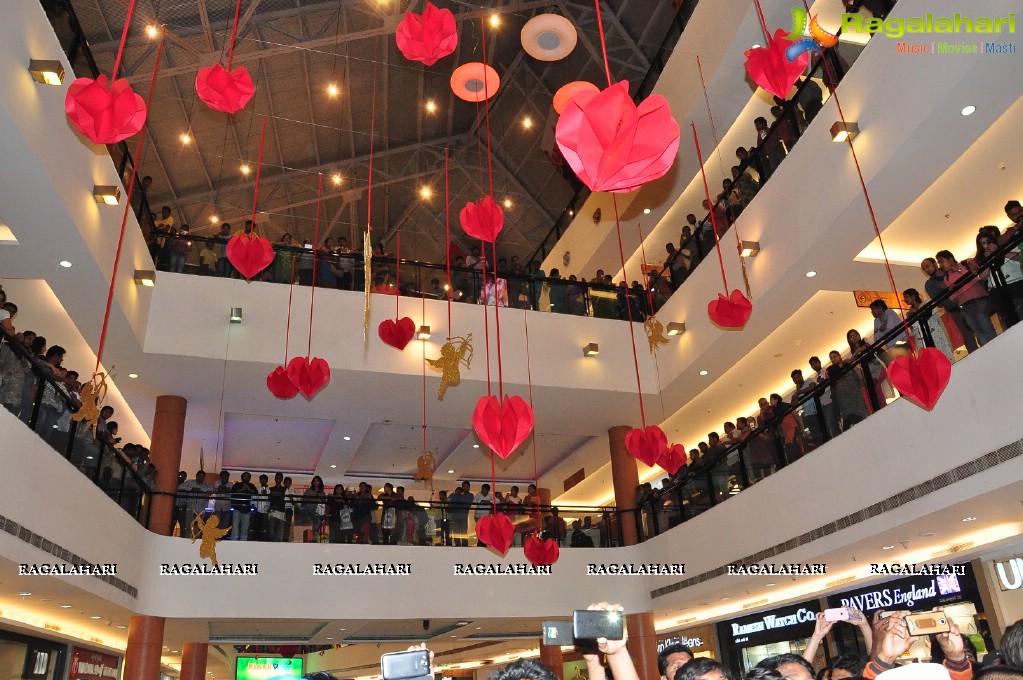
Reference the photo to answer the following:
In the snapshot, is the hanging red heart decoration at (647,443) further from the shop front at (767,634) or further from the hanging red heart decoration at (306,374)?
the hanging red heart decoration at (306,374)

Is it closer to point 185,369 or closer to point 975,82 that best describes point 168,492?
point 185,369

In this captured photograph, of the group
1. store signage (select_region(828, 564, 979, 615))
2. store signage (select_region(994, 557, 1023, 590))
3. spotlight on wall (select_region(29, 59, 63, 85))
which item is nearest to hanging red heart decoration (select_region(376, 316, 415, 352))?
spotlight on wall (select_region(29, 59, 63, 85))

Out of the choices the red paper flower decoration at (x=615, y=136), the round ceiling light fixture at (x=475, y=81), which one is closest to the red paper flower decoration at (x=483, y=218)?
the round ceiling light fixture at (x=475, y=81)

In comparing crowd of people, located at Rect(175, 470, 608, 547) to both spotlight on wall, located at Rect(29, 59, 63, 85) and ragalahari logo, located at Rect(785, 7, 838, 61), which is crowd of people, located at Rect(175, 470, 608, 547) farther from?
ragalahari logo, located at Rect(785, 7, 838, 61)

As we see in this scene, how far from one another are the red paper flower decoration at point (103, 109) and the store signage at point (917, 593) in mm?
8130

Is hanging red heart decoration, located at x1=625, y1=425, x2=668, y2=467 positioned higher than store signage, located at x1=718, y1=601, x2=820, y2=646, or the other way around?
hanging red heart decoration, located at x1=625, y1=425, x2=668, y2=467

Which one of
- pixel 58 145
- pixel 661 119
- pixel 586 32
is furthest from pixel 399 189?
pixel 661 119

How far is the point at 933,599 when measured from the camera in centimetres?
853

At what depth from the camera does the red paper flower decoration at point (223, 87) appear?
6.27 meters

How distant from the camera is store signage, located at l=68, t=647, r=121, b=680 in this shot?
11.6 m

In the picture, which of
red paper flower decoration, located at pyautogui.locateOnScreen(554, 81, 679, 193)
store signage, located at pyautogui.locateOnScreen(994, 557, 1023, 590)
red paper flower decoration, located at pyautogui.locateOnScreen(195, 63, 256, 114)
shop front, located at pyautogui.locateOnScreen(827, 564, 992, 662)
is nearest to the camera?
red paper flower decoration, located at pyautogui.locateOnScreen(554, 81, 679, 193)

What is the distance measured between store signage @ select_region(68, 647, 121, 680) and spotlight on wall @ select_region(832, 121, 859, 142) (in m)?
12.2

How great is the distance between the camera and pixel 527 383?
445 inches

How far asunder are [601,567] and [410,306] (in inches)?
187
